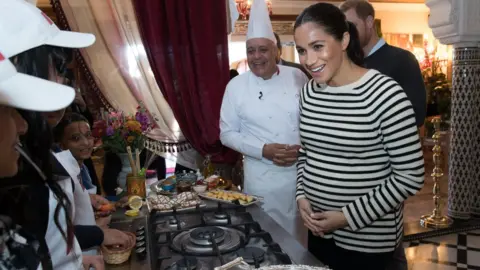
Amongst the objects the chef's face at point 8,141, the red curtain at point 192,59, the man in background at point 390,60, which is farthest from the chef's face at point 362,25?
the chef's face at point 8,141

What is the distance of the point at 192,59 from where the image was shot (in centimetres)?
248

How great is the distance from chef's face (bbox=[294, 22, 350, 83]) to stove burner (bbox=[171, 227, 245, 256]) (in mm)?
516

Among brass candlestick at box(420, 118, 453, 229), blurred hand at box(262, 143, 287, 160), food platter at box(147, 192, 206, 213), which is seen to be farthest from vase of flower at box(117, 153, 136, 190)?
brass candlestick at box(420, 118, 453, 229)

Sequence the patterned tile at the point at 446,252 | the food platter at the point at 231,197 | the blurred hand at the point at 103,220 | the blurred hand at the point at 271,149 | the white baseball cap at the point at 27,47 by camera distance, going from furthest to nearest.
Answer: the patterned tile at the point at 446,252, the blurred hand at the point at 271,149, the food platter at the point at 231,197, the blurred hand at the point at 103,220, the white baseball cap at the point at 27,47

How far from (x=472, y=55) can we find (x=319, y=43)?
2.59 metres

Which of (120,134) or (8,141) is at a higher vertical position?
(8,141)

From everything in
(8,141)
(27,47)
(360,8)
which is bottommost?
(8,141)

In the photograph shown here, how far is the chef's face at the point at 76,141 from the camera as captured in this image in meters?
1.41

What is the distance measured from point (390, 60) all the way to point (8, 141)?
1657 mm

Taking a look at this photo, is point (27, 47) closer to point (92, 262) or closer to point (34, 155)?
point (34, 155)

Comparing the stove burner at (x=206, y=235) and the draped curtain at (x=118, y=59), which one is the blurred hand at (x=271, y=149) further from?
the draped curtain at (x=118, y=59)

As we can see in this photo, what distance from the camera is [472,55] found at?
3188 millimetres

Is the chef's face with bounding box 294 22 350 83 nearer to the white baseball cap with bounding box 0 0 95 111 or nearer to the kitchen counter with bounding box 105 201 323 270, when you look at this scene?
the kitchen counter with bounding box 105 201 323 270

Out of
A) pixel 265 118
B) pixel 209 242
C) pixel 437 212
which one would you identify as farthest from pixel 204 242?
pixel 437 212
